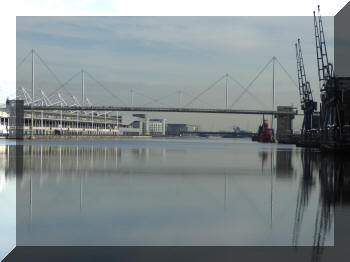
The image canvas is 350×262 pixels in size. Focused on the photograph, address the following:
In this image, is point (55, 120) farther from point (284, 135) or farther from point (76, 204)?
point (76, 204)

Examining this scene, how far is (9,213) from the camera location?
8883 mm

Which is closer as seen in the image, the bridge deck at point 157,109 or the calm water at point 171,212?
the calm water at point 171,212

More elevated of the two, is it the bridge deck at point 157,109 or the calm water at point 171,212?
the bridge deck at point 157,109

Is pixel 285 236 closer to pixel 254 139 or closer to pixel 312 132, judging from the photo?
pixel 312 132

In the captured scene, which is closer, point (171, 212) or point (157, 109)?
point (171, 212)

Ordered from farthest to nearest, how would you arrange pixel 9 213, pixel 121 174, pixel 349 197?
pixel 121 174
pixel 349 197
pixel 9 213

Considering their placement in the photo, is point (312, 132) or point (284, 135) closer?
point (312, 132)

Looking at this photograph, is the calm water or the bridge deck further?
the bridge deck

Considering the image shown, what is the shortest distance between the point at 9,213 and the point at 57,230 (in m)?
2.07

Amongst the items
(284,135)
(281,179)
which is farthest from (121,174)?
(284,135)

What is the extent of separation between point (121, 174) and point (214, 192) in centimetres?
596

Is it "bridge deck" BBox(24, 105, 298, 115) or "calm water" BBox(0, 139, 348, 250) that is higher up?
"bridge deck" BBox(24, 105, 298, 115)

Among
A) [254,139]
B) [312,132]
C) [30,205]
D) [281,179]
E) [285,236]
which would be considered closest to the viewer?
[285,236]
